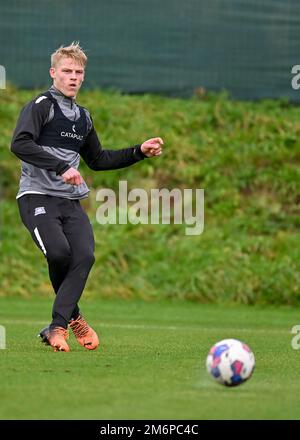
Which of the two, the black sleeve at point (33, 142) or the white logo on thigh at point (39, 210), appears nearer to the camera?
the black sleeve at point (33, 142)

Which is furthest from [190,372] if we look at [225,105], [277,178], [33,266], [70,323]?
[225,105]

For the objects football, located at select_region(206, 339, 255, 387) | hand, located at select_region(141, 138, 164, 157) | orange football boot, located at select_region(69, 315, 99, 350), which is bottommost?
football, located at select_region(206, 339, 255, 387)

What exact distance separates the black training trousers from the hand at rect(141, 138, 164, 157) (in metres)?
0.72

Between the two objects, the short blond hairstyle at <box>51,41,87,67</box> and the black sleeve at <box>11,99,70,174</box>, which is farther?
the short blond hairstyle at <box>51,41,87,67</box>

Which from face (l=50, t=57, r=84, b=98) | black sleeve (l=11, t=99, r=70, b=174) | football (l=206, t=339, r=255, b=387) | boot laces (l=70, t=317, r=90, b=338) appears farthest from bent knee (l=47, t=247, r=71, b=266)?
football (l=206, t=339, r=255, b=387)

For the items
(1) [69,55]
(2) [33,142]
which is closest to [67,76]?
(1) [69,55]

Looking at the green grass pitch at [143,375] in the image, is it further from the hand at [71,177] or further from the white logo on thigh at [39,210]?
the hand at [71,177]

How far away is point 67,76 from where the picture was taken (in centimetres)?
845

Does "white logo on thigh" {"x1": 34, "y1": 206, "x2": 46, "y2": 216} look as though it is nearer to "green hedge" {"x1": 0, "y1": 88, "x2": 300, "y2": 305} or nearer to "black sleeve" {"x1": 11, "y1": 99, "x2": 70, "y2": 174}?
"black sleeve" {"x1": 11, "y1": 99, "x2": 70, "y2": 174}

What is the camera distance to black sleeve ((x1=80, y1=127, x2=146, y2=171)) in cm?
893

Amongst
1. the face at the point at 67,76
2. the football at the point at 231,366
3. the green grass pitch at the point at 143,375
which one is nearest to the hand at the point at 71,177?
the face at the point at 67,76

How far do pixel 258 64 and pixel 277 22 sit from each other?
718mm

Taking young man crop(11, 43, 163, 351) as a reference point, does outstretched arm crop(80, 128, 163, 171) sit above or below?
above

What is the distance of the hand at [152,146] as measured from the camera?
8680mm
